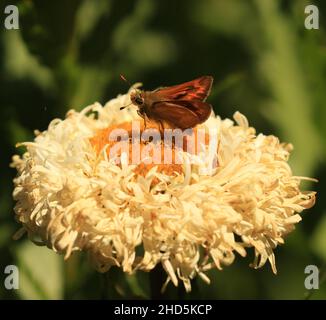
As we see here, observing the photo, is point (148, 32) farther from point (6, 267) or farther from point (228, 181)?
Answer: point (228, 181)

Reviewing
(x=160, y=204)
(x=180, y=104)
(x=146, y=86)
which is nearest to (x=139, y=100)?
(x=180, y=104)

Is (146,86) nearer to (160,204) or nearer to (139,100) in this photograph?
(139,100)

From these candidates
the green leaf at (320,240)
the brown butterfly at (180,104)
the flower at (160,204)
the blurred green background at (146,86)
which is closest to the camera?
the flower at (160,204)

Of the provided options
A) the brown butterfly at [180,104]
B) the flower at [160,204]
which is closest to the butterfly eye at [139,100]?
the brown butterfly at [180,104]

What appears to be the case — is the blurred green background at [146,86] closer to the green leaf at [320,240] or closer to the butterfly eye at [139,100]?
the green leaf at [320,240]

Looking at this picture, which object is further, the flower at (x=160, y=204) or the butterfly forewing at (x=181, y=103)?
the butterfly forewing at (x=181, y=103)

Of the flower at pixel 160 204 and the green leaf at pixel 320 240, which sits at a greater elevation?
the flower at pixel 160 204
